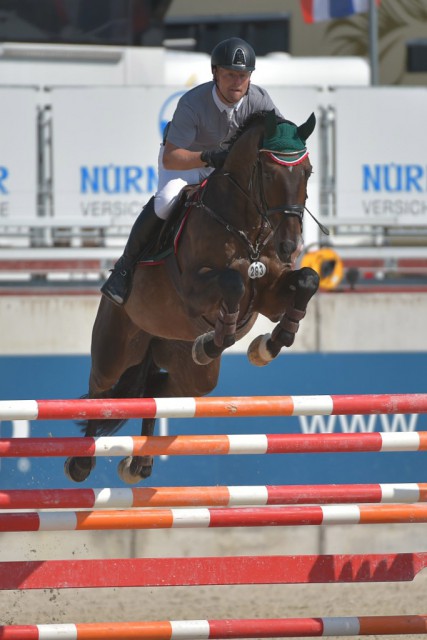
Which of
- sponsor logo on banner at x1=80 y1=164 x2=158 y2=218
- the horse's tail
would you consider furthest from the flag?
the horse's tail

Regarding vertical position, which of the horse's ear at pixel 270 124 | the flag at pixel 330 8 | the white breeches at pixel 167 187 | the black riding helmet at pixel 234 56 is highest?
the flag at pixel 330 8

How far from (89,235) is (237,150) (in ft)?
10.6

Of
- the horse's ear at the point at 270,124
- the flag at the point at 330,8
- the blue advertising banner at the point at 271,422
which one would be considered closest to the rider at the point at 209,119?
the horse's ear at the point at 270,124

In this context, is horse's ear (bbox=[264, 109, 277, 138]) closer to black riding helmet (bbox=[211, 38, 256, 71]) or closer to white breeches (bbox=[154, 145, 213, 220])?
black riding helmet (bbox=[211, 38, 256, 71])

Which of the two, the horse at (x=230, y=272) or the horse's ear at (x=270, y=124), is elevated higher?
the horse's ear at (x=270, y=124)

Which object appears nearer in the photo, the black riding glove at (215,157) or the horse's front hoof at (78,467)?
the black riding glove at (215,157)

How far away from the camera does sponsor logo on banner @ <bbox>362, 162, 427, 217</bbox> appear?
862cm

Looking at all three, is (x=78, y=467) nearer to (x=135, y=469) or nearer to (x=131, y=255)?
(x=135, y=469)

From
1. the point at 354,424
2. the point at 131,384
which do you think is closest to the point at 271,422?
the point at 354,424

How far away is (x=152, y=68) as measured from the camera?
10.7 metres

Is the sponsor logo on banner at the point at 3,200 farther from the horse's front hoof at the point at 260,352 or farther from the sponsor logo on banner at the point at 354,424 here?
the horse's front hoof at the point at 260,352

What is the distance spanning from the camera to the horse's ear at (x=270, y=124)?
4.90m

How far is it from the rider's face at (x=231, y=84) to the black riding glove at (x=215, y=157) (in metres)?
0.24

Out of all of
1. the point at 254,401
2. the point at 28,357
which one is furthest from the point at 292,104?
the point at 254,401
